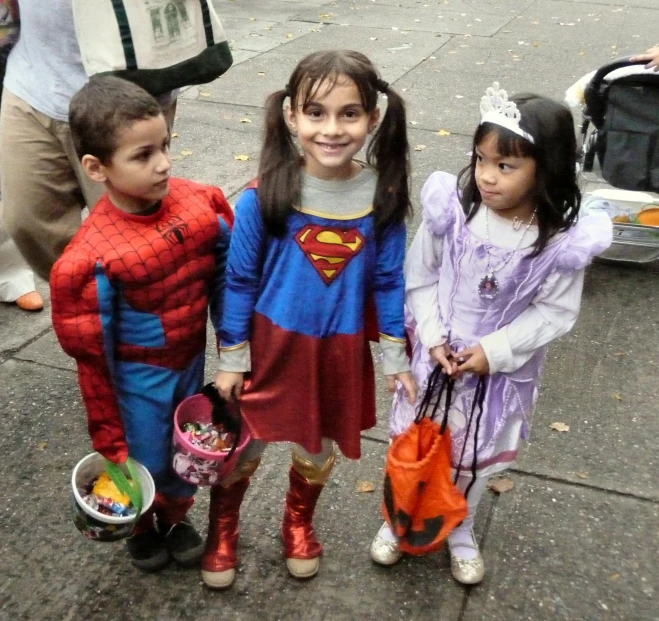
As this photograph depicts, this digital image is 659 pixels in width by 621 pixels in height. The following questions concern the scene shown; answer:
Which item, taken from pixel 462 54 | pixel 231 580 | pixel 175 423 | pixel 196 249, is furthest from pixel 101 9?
pixel 462 54

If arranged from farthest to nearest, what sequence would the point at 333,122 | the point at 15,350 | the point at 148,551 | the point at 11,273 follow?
1. the point at 11,273
2. the point at 15,350
3. the point at 148,551
4. the point at 333,122

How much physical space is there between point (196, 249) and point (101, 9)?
100 cm

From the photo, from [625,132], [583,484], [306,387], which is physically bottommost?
[583,484]

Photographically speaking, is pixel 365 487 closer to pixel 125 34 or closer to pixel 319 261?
pixel 319 261

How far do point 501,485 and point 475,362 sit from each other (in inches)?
37.8

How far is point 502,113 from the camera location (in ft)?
7.02

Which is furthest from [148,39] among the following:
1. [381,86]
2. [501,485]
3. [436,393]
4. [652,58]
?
[652,58]

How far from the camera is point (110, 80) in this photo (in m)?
2.17

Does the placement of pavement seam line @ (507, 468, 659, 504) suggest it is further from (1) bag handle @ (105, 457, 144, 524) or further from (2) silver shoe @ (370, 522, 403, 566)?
(1) bag handle @ (105, 457, 144, 524)

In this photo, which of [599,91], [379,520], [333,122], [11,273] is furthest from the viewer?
[599,91]

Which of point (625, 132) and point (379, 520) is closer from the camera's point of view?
point (379, 520)

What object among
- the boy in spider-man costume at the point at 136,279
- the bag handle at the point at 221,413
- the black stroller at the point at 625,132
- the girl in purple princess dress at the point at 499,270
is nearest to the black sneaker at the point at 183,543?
the boy in spider-man costume at the point at 136,279

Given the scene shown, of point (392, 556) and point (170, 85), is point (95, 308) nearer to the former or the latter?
point (170, 85)

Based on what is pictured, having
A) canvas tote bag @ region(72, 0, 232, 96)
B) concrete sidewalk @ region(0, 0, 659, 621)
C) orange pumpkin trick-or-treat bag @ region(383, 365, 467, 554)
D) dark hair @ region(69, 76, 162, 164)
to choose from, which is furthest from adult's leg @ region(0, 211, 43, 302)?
orange pumpkin trick-or-treat bag @ region(383, 365, 467, 554)
